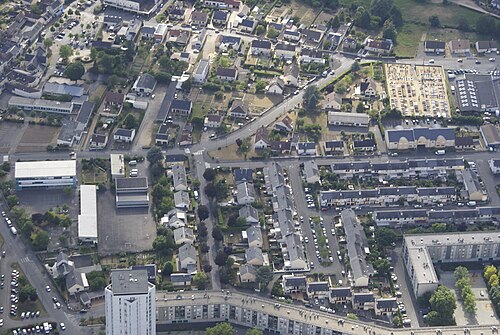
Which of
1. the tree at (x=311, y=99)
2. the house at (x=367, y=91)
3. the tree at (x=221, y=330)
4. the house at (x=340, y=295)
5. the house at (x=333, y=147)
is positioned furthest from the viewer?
the house at (x=367, y=91)

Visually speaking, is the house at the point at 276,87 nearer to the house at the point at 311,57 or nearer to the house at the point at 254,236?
the house at the point at 311,57

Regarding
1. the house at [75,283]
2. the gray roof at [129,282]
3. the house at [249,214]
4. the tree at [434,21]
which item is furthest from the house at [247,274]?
the tree at [434,21]

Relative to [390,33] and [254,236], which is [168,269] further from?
[390,33]

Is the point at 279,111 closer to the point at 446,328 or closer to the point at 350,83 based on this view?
the point at 350,83

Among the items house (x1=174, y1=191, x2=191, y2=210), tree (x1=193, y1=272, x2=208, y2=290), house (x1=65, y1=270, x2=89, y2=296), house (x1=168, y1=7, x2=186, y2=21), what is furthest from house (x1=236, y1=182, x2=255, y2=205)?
house (x1=168, y1=7, x2=186, y2=21)

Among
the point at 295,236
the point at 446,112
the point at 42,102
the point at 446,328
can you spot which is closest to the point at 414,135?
the point at 446,112

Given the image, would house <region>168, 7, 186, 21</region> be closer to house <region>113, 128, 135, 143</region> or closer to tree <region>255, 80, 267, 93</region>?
tree <region>255, 80, 267, 93</region>

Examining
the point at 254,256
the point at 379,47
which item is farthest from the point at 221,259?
the point at 379,47
